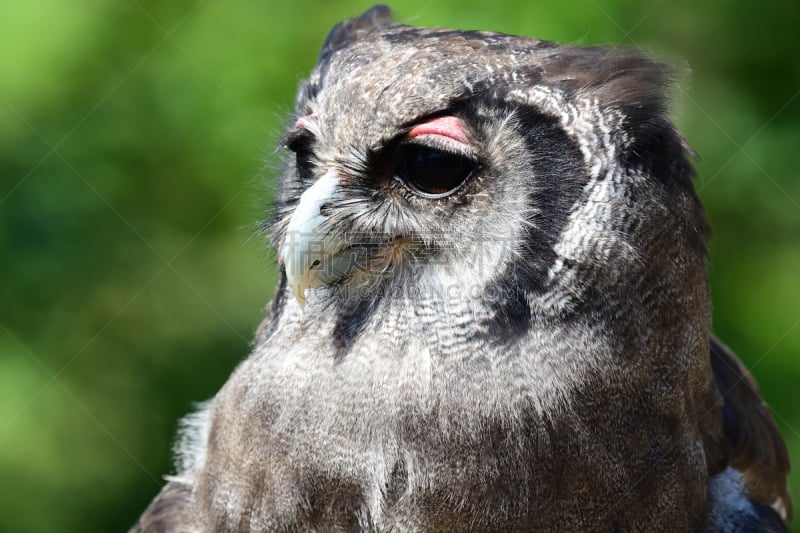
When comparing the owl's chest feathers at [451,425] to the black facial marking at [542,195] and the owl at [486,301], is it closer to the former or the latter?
the owl at [486,301]

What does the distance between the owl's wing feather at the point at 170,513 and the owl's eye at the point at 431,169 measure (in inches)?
50.2

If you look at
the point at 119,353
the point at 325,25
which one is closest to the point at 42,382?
the point at 119,353

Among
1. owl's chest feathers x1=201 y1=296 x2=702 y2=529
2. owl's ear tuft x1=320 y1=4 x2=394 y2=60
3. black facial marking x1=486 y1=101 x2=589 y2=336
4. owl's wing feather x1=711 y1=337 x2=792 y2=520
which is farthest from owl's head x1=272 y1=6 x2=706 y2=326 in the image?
owl's wing feather x1=711 y1=337 x2=792 y2=520

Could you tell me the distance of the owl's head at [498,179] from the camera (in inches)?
82.2

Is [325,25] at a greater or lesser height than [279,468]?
greater

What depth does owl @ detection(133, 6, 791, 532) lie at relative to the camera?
2100mm

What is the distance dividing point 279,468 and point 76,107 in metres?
2.70

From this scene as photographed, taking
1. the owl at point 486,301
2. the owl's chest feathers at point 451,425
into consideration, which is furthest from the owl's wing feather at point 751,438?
the owl's chest feathers at point 451,425

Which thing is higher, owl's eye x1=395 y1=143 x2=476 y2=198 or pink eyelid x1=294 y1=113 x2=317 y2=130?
owl's eye x1=395 y1=143 x2=476 y2=198

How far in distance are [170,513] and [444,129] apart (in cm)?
156

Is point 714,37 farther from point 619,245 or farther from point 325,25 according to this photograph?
point 619,245

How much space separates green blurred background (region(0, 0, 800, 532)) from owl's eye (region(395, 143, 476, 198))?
214cm

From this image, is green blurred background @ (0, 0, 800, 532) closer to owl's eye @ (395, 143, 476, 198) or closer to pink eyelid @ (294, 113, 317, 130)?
pink eyelid @ (294, 113, 317, 130)

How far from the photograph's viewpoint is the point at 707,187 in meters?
4.30
